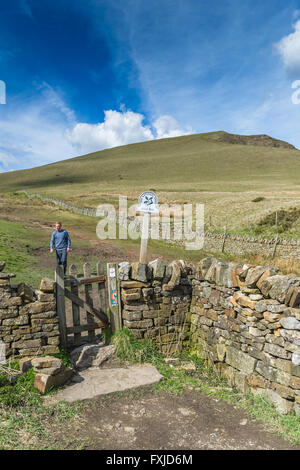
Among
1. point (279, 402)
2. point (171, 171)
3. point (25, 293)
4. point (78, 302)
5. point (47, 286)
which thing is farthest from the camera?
point (171, 171)

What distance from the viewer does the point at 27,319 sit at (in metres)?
5.38

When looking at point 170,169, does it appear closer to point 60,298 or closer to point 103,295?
point 103,295

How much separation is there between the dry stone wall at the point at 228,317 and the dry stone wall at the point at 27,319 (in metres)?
1.44

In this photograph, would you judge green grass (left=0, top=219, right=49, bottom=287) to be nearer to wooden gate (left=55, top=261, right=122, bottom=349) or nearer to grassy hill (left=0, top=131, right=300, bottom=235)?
wooden gate (left=55, top=261, right=122, bottom=349)

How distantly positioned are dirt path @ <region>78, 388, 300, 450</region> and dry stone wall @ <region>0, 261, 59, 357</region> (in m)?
1.49

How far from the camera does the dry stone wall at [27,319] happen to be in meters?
5.26

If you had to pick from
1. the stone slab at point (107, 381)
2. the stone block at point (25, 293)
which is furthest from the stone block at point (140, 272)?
the stone block at point (25, 293)

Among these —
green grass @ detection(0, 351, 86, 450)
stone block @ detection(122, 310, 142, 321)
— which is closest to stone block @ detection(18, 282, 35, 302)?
green grass @ detection(0, 351, 86, 450)

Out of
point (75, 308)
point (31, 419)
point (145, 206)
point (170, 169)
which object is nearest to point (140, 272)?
point (75, 308)

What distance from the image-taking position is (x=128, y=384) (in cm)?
514

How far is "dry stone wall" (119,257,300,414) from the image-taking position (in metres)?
4.60

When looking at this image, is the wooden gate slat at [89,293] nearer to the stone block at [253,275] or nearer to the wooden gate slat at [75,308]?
the wooden gate slat at [75,308]

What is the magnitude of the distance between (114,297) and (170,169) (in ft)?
315

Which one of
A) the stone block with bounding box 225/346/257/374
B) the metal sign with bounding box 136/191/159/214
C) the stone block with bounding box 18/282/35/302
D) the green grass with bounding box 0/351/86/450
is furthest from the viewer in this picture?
the metal sign with bounding box 136/191/159/214
